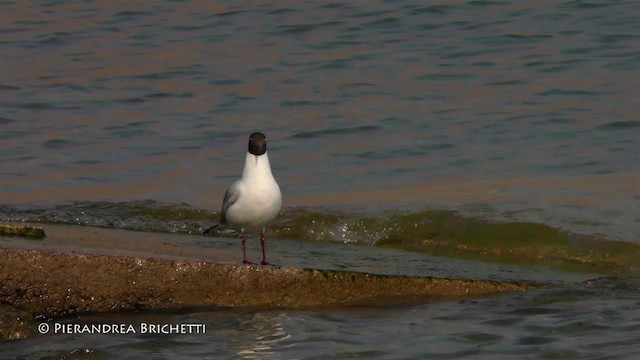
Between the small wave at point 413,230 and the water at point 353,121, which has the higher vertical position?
the water at point 353,121

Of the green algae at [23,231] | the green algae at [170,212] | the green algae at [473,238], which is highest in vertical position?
the green algae at [23,231]

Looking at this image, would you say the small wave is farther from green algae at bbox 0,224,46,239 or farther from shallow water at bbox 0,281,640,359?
green algae at bbox 0,224,46,239

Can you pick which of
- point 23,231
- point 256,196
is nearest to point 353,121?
point 256,196

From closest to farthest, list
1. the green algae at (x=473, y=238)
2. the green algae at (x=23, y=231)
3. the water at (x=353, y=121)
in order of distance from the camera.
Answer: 1. the water at (x=353, y=121)
2. the green algae at (x=23, y=231)
3. the green algae at (x=473, y=238)

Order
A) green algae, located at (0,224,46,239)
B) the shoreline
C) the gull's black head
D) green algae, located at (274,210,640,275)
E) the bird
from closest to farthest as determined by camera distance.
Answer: the shoreline, green algae, located at (0,224,46,239), the bird, the gull's black head, green algae, located at (274,210,640,275)

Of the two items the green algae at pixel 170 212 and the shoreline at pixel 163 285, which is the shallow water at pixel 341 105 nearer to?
the green algae at pixel 170 212

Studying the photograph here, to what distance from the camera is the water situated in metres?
6.45

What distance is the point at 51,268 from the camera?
6.11 m

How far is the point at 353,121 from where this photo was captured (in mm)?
12086

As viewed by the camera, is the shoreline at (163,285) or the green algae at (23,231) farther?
the green algae at (23,231)

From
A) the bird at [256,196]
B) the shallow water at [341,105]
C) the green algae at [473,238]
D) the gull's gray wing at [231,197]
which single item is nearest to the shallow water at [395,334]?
the bird at [256,196]

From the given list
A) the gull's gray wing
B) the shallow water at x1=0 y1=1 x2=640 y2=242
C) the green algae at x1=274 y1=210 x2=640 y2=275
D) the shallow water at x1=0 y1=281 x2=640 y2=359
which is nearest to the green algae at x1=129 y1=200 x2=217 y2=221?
the shallow water at x1=0 y1=1 x2=640 y2=242

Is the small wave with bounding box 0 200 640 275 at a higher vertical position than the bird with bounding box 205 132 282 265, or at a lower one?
lower

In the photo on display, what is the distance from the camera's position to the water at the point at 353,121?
6.45 meters
